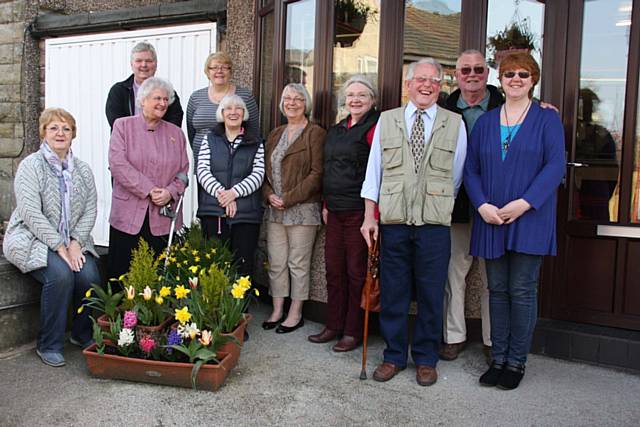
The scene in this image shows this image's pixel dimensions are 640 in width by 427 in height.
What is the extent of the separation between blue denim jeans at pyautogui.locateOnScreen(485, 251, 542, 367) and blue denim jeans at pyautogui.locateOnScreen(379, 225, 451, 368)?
29 cm

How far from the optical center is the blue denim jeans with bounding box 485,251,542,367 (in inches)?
139

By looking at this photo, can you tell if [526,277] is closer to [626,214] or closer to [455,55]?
[626,214]

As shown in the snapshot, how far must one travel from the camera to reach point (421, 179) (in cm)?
357

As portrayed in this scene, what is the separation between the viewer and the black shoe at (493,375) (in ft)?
11.8

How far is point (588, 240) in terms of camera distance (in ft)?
13.7

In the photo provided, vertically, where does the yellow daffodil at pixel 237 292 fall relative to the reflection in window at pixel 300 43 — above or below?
below

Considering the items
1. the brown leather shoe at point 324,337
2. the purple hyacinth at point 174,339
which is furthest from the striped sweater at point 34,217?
the brown leather shoe at point 324,337

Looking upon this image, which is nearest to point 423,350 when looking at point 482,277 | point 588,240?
point 482,277

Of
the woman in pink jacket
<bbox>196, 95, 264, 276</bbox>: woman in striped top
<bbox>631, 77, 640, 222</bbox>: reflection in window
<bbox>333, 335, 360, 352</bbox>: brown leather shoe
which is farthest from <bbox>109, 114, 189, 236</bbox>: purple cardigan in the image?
<bbox>631, 77, 640, 222</bbox>: reflection in window

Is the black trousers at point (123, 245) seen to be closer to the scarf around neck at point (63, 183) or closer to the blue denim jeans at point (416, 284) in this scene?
the scarf around neck at point (63, 183)

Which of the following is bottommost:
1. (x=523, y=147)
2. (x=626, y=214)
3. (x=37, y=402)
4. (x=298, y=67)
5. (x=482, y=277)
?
(x=37, y=402)

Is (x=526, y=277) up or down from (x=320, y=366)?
up

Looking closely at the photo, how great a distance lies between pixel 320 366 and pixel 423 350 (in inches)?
24.5

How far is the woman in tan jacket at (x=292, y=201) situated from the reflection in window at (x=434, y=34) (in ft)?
2.32
